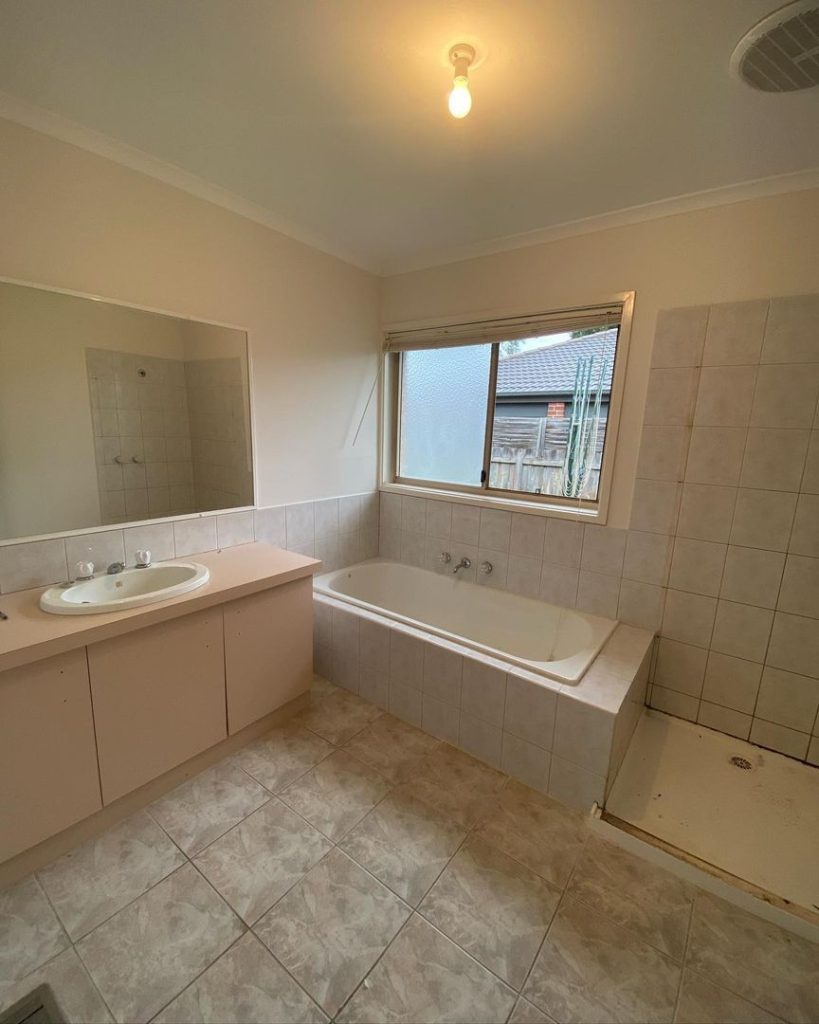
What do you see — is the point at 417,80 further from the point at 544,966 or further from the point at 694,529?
the point at 544,966

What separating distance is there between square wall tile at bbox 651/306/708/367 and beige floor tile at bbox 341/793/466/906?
7.07ft

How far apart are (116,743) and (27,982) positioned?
56 cm

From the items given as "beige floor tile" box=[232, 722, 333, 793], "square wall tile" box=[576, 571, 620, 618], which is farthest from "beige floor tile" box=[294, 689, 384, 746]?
"square wall tile" box=[576, 571, 620, 618]

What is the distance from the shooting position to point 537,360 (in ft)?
7.98

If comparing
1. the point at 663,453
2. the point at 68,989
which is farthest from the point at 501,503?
the point at 68,989

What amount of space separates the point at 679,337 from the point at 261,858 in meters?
2.64

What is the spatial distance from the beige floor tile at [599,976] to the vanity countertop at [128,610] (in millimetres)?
1504

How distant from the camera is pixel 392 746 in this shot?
1.93 meters

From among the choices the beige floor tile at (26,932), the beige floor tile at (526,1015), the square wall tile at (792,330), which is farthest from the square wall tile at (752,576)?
the beige floor tile at (26,932)

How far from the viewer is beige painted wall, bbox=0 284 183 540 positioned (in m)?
1.52

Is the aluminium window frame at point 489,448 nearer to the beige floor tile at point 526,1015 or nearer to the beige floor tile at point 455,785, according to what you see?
the beige floor tile at point 455,785

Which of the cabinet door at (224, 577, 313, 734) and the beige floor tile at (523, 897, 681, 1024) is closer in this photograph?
the beige floor tile at (523, 897, 681, 1024)

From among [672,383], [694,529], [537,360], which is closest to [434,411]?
[537,360]

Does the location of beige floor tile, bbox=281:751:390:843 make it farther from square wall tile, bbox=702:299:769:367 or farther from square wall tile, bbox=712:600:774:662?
square wall tile, bbox=702:299:769:367
